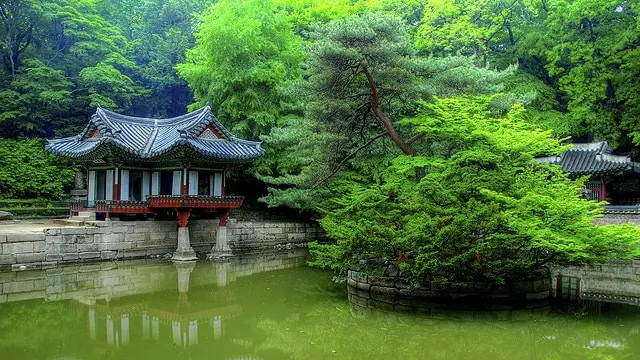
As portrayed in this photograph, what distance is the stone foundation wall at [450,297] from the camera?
12.1m

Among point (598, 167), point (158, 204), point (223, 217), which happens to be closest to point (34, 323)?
point (158, 204)

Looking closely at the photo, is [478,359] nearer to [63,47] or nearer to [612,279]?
[612,279]

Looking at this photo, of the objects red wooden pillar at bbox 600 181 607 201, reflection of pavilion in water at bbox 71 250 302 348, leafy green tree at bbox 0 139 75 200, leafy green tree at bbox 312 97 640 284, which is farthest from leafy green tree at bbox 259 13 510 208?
leafy green tree at bbox 0 139 75 200

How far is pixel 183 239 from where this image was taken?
65.0 feet

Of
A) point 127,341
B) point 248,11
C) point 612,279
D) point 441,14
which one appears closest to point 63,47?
point 248,11

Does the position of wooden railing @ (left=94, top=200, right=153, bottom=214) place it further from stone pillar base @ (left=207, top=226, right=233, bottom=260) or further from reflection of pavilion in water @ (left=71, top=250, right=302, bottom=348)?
reflection of pavilion in water @ (left=71, top=250, right=302, bottom=348)

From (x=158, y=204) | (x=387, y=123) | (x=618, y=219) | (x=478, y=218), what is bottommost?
(x=618, y=219)

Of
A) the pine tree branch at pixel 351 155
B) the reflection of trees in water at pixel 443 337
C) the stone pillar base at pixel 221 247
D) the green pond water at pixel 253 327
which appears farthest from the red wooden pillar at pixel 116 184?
Result: the reflection of trees in water at pixel 443 337

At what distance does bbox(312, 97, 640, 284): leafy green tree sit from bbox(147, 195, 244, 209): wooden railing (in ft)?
25.4

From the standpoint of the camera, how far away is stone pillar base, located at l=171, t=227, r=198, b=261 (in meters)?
19.6

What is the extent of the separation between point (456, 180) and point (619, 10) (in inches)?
855

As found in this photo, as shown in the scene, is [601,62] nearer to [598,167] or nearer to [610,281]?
[598,167]

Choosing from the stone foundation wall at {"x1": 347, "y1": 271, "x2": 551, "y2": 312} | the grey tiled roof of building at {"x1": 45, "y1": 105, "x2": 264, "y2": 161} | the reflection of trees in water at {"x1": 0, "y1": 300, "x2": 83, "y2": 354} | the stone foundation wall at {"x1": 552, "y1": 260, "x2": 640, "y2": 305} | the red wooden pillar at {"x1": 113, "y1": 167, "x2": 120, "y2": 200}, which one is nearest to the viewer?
the reflection of trees in water at {"x1": 0, "y1": 300, "x2": 83, "y2": 354}

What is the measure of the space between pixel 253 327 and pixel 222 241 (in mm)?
10811
